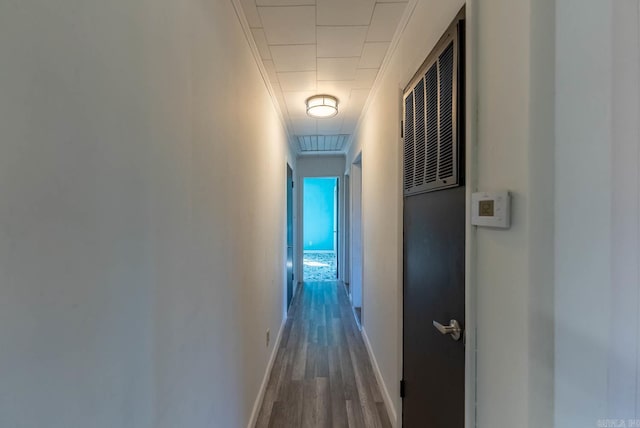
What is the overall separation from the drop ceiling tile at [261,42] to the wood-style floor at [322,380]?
255 centimetres

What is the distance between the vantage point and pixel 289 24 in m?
1.69

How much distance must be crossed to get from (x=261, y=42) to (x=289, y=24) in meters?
0.28

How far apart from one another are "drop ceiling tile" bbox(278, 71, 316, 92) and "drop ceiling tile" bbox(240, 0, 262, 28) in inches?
24.5

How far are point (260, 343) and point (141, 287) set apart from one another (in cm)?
163

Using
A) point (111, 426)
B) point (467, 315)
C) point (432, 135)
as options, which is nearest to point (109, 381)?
point (111, 426)

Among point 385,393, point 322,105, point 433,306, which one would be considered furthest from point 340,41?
point 385,393

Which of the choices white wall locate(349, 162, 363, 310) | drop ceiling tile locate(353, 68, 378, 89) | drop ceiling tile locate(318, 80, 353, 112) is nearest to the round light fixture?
drop ceiling tile locate(318, 80, 353, 112)

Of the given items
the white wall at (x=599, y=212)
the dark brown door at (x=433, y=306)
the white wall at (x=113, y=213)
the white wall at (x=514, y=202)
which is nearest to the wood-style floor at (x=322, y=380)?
the dark brown door at (x=433, y=306)

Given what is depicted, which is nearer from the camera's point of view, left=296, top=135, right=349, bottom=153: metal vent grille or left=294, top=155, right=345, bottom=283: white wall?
left=296, top=135, right=349, bottom=153: metal vent grille

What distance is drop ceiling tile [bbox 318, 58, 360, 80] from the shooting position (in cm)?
212

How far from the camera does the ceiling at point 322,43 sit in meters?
1.56

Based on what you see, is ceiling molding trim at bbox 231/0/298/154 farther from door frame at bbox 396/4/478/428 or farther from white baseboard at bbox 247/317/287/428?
white baseboard at bbox 247/317/287/428

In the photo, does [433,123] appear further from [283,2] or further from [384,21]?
[283,2]

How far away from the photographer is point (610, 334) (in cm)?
68
